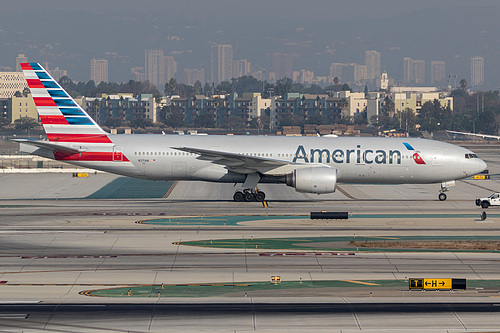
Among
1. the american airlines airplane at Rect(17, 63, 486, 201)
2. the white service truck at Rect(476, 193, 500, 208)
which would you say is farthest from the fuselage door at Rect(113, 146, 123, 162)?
the white service truck at Rect(476, 193, 500, 208)

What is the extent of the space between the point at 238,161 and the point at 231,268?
20194 mm

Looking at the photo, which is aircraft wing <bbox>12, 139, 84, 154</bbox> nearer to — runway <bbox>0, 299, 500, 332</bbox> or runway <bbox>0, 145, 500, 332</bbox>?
runway <bbox>0, 145, 500, 332</bbox>

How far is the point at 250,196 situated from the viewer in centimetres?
5109

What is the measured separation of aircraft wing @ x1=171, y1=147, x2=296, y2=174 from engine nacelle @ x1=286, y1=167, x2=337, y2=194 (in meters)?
1.57

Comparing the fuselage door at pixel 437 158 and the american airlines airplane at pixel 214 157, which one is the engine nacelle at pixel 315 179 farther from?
the fuselage door at pixel 437 158

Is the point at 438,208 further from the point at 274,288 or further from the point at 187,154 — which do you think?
the point at 274,288

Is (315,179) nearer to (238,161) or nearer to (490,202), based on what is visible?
(238,161)

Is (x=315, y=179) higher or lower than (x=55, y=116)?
lower

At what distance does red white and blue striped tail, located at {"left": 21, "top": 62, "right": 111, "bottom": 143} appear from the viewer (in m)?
51.2

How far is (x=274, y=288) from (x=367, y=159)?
26.2 metres

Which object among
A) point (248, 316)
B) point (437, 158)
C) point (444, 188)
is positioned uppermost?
point (437, 158)

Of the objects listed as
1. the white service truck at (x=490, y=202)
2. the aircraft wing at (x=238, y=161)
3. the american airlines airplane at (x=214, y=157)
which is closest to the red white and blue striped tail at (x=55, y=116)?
the american airlines airplane at (x=214, y=157)

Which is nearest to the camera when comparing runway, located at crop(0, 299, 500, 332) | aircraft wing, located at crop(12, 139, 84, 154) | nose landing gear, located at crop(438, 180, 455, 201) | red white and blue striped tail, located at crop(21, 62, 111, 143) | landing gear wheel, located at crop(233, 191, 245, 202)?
runway, located at crop(0, 299, 500, 332)

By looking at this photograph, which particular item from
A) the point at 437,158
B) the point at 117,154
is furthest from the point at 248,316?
the point at 437,158
